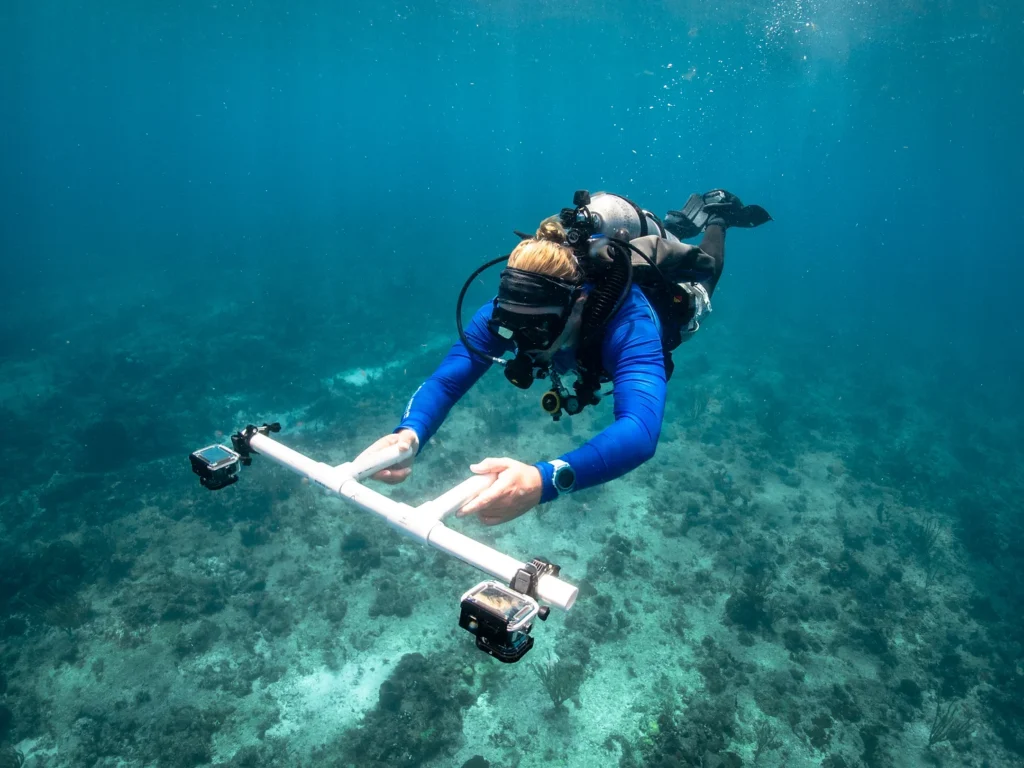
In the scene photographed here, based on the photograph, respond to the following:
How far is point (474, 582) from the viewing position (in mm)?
10297

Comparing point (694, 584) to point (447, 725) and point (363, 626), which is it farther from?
point (363, 626)

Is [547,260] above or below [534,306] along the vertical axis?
above

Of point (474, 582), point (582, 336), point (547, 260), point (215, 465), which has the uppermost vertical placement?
point (547, 260)

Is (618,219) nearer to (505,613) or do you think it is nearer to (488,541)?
(505,613)

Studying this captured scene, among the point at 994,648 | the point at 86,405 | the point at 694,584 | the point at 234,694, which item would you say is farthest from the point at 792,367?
the point at 86,405

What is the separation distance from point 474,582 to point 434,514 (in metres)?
9.04

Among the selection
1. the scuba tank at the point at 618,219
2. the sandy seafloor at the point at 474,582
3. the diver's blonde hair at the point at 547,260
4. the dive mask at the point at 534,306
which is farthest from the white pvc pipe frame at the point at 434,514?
the sandy seafloor at the point at 474,582

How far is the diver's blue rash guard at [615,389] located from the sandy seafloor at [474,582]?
6910mm

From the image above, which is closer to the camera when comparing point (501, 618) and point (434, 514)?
point (501, 618)

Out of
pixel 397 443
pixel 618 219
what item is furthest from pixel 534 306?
pixel 618 219

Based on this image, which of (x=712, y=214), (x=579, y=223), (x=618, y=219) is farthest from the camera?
(x=712, y=214)

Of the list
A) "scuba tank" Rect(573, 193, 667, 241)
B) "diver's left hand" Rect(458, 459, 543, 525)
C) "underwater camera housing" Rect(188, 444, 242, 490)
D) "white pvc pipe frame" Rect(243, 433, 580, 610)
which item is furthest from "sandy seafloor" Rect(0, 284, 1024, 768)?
"scuba tank" Rect(573, 193, 667, 241)

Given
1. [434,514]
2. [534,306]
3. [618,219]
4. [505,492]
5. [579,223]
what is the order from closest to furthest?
[434,514] < [505,492] < [534,306] < [579,223] < [618,219]

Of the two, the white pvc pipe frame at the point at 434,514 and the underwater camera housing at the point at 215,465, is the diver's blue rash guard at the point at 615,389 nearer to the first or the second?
the white pvc pipe frame at the point at 434,514
